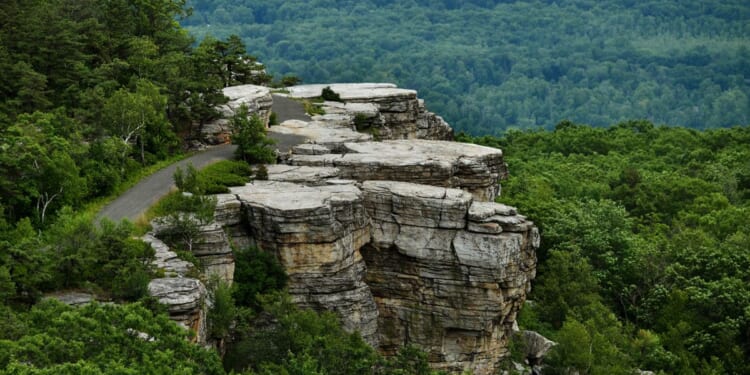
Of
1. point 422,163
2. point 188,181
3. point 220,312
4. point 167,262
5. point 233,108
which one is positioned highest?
point 233,108

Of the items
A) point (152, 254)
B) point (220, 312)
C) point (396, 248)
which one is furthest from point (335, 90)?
point (152, 254)

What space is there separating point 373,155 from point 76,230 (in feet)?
58.9

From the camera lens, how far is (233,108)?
5572cm

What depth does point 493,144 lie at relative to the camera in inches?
4225

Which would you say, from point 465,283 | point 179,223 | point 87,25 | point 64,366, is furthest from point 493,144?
point 64,366

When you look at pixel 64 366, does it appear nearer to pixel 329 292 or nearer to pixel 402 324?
pixel 329 292

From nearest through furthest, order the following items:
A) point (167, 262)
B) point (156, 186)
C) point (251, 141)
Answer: point (167, 262)
point (156, 186)
point (251, 141)

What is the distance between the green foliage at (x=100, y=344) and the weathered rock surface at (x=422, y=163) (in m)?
18.9

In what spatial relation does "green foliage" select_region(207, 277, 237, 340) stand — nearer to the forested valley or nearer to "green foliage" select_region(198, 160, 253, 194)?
the forested valley

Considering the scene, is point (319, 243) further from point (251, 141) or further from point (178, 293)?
point (251, 141)

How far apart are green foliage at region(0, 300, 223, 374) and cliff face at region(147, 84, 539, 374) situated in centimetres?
1051

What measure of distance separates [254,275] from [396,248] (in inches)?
289

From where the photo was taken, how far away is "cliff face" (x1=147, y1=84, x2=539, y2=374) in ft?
136

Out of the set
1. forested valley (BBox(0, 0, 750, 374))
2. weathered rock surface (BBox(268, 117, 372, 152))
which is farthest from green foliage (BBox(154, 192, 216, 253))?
weathered rock surface (BBox(268, 117, 372, 152))
